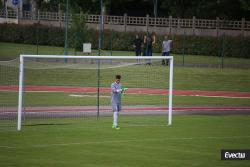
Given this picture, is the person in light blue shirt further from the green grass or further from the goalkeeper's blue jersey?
the green grass

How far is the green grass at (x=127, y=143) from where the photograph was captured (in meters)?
21.0

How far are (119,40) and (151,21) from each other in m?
6.33

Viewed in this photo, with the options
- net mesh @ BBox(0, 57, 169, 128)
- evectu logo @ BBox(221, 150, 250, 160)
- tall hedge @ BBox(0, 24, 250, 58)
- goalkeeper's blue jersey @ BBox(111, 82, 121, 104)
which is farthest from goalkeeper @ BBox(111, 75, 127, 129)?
tall hedge @ BBox(0, 24, 250, 58)

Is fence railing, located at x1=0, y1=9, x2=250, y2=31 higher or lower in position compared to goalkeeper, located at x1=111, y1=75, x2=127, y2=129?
higher

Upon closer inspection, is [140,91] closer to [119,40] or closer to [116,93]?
[116,93]

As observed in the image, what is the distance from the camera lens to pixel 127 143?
957 inches

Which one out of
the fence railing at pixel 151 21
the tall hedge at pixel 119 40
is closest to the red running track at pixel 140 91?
the tall hedge at pixel 119 40

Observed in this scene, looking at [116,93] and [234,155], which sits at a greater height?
[116,93]

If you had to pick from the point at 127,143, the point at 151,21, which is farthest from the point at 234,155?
the point at 151,21

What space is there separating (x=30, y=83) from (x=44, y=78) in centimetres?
76

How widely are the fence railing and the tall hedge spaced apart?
2867 millimetres

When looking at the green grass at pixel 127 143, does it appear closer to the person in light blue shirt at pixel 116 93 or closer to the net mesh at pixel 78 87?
the person in light blue shirt at pixel 116 93

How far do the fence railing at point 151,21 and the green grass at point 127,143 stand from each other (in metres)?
37.2

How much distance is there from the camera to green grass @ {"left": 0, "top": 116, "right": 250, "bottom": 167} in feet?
68.9
